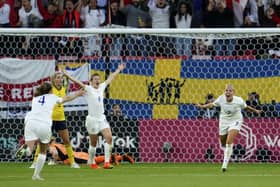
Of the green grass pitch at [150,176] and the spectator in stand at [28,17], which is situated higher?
the spectator in stand at [28,17]

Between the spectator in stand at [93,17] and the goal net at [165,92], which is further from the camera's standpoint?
the spectator in stand at [93,17]

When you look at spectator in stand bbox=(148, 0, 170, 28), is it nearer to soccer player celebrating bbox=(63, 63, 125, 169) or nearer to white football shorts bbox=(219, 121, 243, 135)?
soccer player celebrating bbox=(63, 63, 125, 169)

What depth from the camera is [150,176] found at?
58.4 ft

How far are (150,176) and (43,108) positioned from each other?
252 centimetres

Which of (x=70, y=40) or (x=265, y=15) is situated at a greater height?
(x=265, y=15)

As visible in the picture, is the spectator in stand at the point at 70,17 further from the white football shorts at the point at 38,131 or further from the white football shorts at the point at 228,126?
the white football shorts at the point at 38,131

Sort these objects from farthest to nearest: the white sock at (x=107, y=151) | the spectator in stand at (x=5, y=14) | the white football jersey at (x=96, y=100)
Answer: the spectator in stand at (x=5, y=14)
the white football jersey at (x=96, y=100)
the white sock at (x=107, y=151)

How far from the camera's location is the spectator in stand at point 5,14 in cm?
2503

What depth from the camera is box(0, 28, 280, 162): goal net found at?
22828 mm

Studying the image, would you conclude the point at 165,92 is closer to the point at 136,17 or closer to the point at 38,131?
the point at 136,17

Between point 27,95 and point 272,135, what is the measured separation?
5.96 m

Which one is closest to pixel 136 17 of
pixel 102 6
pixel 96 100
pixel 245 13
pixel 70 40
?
pixel 102 6

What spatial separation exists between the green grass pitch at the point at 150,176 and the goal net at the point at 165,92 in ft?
2.81

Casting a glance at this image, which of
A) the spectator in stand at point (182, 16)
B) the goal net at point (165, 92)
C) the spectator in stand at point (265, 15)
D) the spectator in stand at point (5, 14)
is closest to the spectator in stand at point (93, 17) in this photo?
the goal net at point (165, 92)
